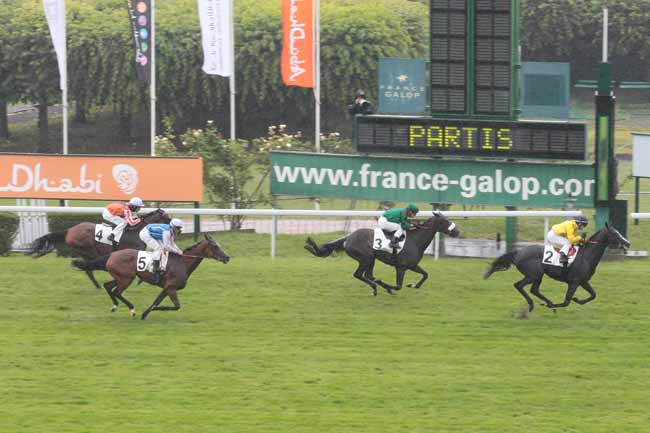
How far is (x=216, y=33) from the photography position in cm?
2198

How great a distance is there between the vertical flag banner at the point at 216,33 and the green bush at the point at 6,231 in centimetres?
623

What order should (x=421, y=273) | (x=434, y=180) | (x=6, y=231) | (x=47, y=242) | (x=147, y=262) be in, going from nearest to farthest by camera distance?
(x=147, y=262) < (x=421, y=273) < (x=47, y=242) < (x=6, y=231) < (x=434, y=180)

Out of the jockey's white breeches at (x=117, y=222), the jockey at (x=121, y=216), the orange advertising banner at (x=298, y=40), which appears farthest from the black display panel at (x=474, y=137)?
the orange advertising banner at (x=298, y=40)

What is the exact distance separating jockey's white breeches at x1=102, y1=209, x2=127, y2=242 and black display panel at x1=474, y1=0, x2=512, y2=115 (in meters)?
5.02

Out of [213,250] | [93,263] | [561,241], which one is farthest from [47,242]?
[561,241]

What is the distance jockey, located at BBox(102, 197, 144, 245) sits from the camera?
1368cm

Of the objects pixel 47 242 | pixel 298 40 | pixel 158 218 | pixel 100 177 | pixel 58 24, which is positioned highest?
pixel 58 24

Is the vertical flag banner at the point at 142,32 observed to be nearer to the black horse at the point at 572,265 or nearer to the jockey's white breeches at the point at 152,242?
the jockey's white breeches at the point at 152,242

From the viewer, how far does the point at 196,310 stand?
13141 mm

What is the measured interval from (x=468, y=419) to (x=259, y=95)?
84.9 feet

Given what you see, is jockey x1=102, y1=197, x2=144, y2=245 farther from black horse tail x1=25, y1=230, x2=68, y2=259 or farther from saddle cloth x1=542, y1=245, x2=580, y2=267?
saddle cloth x1=542, y1=245, x2=580, y2=267

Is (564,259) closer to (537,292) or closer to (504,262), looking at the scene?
(537,292)

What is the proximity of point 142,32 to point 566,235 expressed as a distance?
38.3ft

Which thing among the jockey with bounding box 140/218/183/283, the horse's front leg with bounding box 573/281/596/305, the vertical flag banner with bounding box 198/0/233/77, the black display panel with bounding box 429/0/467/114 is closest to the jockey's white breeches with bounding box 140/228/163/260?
the jockey with bounding box 140/218/183/283
